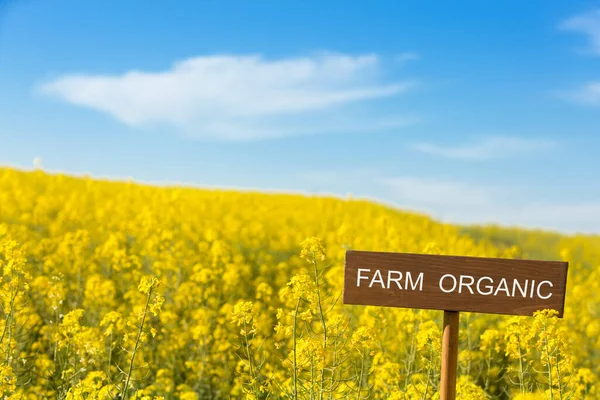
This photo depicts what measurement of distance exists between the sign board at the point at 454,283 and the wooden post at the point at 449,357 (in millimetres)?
138

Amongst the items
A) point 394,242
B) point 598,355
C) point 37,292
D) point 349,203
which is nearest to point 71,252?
point 37,292

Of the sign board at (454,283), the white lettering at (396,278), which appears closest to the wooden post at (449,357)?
the sign board at (454,283)

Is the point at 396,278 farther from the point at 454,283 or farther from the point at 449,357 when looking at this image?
the point at 449,357

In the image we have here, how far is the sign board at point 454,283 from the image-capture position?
12.0 feet

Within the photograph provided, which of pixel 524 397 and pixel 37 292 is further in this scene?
pixel 37 292

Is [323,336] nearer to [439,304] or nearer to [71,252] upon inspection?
[439,304]

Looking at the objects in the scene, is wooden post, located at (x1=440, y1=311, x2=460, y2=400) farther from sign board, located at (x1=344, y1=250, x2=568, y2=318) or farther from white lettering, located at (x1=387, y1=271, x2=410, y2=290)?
white lettering, located at (x1=387, y1=271, x2=410, y2=290)

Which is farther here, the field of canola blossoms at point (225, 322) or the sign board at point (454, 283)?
the field of canola blossoms at point (225, 322)

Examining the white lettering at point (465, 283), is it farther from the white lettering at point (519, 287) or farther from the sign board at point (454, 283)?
the white lettering at point (519, 287)

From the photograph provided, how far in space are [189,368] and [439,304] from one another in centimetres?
375

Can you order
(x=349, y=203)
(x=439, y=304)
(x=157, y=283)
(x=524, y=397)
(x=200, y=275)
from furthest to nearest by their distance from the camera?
(x=349, y=203) → (x=200, y=275) → (x=157, y=283) → (x=439, y=304) → (x=524, y=397)

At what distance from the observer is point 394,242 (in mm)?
7941

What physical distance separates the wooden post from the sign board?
14 centimetres

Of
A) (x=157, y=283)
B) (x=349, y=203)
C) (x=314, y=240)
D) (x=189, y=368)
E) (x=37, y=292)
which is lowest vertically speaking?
(x=189, y=368)
